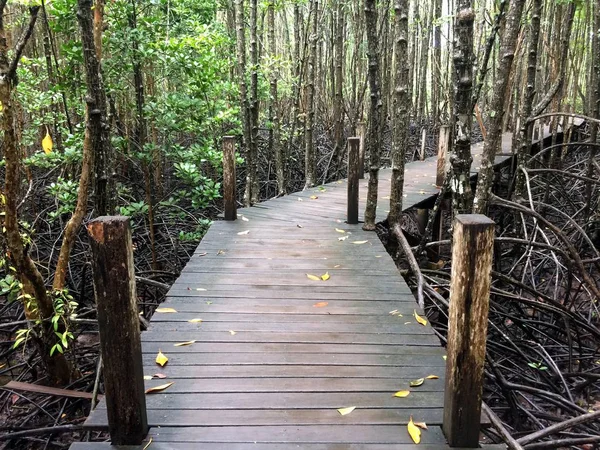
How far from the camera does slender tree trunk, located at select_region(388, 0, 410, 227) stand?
385 centimetres

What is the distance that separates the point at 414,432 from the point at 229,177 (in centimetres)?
333

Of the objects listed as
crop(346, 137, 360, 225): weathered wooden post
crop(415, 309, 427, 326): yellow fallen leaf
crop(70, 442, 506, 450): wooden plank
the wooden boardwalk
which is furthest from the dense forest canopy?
crop(70, 442, 506, 450): wooden plank

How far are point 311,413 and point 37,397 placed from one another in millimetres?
2647

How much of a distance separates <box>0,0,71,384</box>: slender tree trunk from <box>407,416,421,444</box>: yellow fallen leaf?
6.98ft

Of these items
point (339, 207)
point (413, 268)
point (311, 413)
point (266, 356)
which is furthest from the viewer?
point (339, 207)

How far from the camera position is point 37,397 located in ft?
11.7

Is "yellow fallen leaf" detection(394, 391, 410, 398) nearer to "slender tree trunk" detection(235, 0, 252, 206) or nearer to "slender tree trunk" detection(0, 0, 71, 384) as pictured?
"slender tree trunk" detection(0, 0, 71, 384)

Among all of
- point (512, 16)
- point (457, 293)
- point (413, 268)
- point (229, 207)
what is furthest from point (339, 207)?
point (457, 293)

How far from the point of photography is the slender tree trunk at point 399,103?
385 cm

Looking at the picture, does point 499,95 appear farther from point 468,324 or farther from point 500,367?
point 468,324

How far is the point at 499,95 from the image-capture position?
138 inches

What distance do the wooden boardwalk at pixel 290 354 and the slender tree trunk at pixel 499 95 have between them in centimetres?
91

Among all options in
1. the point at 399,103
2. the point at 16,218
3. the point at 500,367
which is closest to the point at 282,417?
the point at 16,218

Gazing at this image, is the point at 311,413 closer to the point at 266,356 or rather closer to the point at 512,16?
the point at 266,356
